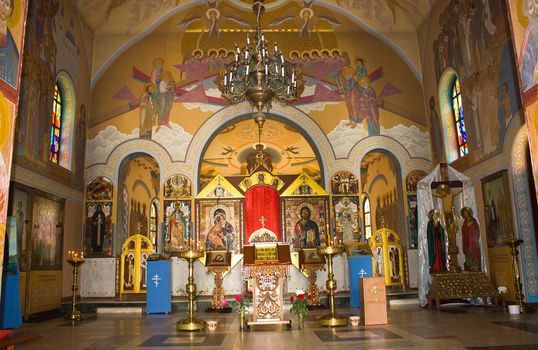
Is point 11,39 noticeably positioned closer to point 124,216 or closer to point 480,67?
point 480,67

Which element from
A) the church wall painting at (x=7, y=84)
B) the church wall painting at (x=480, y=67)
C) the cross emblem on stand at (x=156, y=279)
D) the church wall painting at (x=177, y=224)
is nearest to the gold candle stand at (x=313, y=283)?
the cross emblem on stand at (x=156, y=279)

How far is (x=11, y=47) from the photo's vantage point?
538cm

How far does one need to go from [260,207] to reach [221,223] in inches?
56.5

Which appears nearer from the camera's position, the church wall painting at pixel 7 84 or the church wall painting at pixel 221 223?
the church wall painting at pixel 7 84

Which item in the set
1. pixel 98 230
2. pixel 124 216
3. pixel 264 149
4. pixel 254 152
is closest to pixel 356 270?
pixel 98 230

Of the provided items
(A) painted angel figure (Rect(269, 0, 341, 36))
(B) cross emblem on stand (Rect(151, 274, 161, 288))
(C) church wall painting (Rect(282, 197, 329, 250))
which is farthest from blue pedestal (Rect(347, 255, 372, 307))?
(A) painted angel figure (Rect(269, 0, 341, 36))

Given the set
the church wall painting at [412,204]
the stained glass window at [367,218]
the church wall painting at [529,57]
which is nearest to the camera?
the church wall painting at [529,57]

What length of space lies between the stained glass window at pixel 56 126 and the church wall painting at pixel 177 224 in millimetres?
3469

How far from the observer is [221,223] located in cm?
1464

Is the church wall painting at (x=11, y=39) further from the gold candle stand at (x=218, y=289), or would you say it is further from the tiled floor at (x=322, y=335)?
the gold candle stand at (x=218, y=289)

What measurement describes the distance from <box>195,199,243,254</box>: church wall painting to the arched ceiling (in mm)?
5871

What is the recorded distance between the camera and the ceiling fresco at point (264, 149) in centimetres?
2041

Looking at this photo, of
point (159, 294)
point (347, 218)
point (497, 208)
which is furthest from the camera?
point (347, 218)

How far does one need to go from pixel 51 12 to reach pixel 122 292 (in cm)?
807
